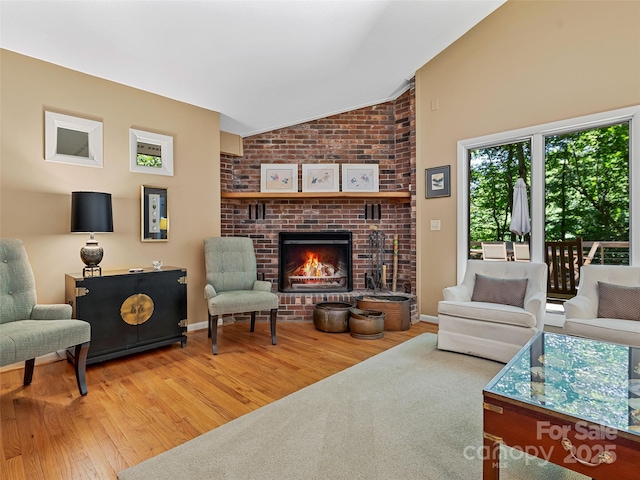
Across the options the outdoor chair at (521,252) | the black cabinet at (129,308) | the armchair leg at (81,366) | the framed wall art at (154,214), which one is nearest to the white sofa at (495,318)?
the outdoor chair at (521,252)

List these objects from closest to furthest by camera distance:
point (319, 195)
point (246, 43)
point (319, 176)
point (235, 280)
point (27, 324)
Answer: point (27, 324), point (246, 43), point (235, 280), point (319, 195), point (319, 176)

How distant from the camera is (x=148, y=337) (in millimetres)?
3055

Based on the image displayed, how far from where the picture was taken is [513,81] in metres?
3.59

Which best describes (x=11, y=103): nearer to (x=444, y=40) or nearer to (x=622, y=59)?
(x=444, y=40)

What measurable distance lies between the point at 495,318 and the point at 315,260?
2.53m

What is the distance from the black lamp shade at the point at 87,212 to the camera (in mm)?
2719

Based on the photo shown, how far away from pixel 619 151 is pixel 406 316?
2.56 m

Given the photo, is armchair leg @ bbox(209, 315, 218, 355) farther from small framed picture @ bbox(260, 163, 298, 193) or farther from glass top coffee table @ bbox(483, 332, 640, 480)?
glass top coffee table @ bbox(483, 332, 640, 480)

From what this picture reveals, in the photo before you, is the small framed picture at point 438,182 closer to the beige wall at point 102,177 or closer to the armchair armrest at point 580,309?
the armchair armrest at point 580,309

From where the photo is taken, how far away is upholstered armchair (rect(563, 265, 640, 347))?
7.60 feet

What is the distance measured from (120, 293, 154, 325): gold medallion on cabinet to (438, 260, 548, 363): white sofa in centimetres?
268

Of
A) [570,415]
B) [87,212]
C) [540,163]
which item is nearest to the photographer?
[570,415]

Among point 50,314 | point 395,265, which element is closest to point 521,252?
point 395,265

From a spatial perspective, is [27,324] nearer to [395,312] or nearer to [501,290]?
[395,312]
